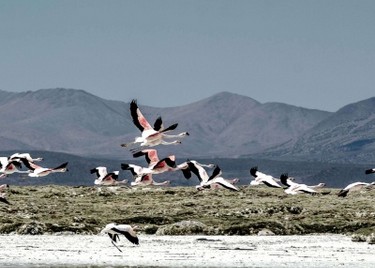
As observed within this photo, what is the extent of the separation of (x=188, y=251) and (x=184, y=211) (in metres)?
12.4

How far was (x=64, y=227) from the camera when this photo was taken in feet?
128

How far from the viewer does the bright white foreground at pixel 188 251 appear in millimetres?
28641

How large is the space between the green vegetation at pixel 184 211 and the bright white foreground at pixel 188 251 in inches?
61.8

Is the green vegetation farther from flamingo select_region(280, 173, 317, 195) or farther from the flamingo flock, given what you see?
the flamingo flock

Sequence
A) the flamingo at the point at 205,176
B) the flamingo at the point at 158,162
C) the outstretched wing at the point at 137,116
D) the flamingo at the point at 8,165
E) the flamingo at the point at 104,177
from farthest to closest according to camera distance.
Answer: the flamingo at the point at 104,177, the flamingo at the point at 8,165, the flamingo at the point at 205,176, the flamingo at the point at 158,162, the outstretched wing at the point at 137,116

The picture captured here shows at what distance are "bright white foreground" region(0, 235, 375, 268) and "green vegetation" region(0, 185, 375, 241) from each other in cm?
157

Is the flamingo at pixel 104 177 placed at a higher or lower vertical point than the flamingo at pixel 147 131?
lower

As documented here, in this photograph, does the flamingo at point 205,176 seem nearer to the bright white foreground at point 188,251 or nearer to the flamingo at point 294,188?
the bright white foreground at point 188,251

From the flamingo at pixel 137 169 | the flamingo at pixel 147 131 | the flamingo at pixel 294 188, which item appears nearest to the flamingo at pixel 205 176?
the flamingo at pixel 137 169

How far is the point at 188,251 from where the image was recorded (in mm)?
31688

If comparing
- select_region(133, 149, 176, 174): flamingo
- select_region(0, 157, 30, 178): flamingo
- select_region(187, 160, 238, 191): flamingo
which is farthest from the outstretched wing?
select_region(0, 157, 30, 178): flamingo

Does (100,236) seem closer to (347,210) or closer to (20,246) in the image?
(20,246)

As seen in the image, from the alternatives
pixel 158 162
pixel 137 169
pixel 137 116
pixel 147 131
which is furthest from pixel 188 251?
pixel 137 169

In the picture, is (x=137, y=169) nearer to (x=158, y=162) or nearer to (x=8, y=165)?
(x=8, y=165)
